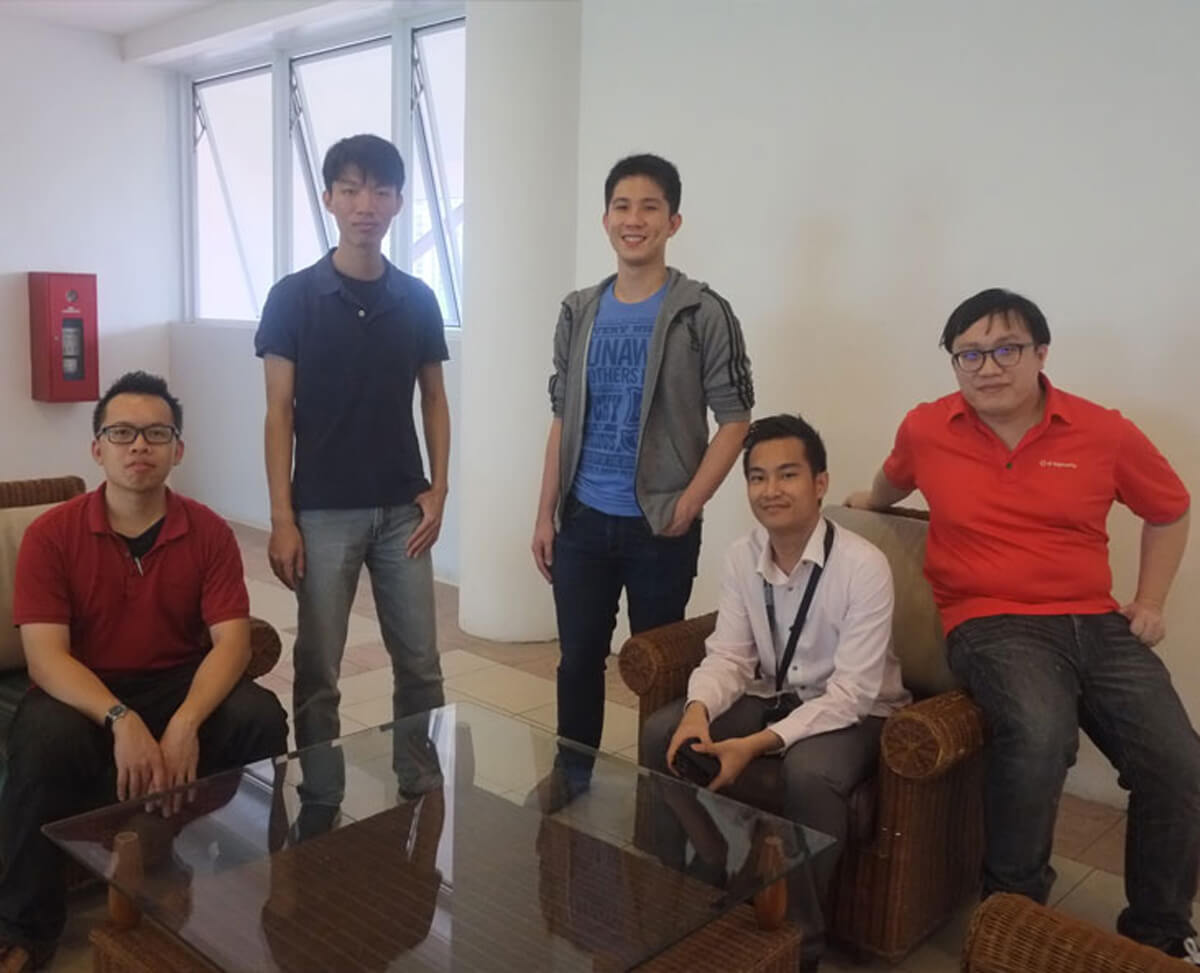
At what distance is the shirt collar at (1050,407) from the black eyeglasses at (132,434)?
161cm

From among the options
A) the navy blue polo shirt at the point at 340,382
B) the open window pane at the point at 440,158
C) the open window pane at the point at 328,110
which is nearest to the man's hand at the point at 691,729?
the navy blue polo shirt at the point at 340,382

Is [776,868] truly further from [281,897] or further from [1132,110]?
[1132,110]

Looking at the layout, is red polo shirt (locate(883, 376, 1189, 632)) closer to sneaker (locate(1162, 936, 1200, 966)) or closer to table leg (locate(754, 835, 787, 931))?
sneaker (locate(1162, 936, 1200, 966))

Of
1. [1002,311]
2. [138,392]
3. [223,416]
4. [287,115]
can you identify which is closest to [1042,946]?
[1002,311]

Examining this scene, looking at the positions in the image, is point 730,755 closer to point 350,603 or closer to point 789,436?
point 789,436

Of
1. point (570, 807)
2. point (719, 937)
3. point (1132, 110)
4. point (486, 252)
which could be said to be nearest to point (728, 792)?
point (570, 807)

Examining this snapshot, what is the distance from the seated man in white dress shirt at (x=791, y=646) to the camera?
1.97 m

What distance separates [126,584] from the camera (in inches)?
81.0

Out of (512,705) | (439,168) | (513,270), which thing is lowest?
(512,705)

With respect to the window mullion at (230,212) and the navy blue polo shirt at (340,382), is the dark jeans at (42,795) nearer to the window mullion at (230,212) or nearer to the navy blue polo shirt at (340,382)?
the navy blue polo shirt at (340,382)

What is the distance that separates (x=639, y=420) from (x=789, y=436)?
0.34 metres

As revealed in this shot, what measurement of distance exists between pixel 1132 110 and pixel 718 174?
4.09 feet

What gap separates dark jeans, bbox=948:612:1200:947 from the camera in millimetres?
1898

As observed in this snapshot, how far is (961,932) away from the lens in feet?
7.11
